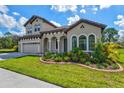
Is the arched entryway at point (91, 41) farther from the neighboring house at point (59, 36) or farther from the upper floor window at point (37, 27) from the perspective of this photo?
the upper floor window at point (37, 27)

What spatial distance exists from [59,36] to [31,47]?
5517mm

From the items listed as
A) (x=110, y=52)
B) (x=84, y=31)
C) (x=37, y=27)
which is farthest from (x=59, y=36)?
(x=110, y=52)

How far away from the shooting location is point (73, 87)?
27.0ft

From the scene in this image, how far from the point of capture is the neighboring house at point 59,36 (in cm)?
1809

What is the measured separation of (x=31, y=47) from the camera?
957 inches

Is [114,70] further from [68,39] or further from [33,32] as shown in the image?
[33,32]

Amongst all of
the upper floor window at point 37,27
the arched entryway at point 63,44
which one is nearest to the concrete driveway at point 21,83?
the arched entryway at point 63,44

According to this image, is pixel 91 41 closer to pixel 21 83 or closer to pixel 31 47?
pixel 31 47

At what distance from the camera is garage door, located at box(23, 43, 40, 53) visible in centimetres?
2317

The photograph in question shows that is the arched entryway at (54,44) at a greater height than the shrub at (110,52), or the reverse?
the arched entryway at (54,44)

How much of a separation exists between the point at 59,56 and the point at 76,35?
4.08 m

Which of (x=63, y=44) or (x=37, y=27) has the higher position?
(x=37, y=27)

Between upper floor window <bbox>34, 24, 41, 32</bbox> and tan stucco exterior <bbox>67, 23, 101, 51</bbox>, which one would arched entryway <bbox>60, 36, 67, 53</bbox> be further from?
A: upper floor window <bbox>34, 24, 41, 32</bbox>

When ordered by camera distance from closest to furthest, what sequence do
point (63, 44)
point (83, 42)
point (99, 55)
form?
point (99, 55) < point (83, 42) < point (63, 44)
